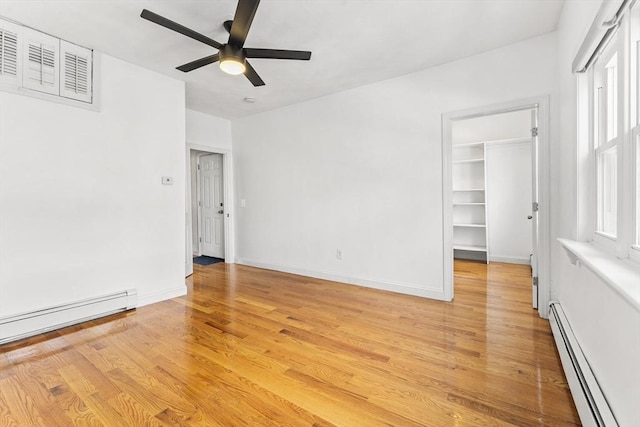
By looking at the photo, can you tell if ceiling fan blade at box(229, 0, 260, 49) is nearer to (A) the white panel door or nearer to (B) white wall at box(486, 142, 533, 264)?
(A) the white panel door

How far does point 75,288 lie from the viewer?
270cm

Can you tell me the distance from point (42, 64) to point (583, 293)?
4459 millimetres

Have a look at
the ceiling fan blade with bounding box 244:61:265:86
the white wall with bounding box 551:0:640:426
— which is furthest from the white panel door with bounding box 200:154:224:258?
the white wall with bounding box 551:0:640:426

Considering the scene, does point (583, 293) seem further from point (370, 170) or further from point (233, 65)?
point (233, 65)

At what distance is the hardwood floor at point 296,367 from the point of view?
59.7 inches

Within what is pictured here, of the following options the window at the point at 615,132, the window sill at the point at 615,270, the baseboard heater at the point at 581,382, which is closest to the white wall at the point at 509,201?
the baseboard heater at the point at 581,382

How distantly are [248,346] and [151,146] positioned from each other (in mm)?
2467

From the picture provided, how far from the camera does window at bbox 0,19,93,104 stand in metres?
2.34

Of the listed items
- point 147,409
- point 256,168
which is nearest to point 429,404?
point 147,409

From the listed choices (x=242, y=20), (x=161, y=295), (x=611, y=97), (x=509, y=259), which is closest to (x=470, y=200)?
(x=509, y=259)

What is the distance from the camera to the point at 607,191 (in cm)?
170

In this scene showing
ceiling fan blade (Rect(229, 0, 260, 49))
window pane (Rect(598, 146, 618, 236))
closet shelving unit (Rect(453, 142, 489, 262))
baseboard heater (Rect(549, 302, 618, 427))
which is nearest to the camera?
baseboard heater (Rect(549, 302, 618, 427))

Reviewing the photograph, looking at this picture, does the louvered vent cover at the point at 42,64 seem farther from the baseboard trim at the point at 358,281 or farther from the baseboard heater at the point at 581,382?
the baseboard heater at the point at 581,382

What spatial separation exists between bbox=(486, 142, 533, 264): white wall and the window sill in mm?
3653
